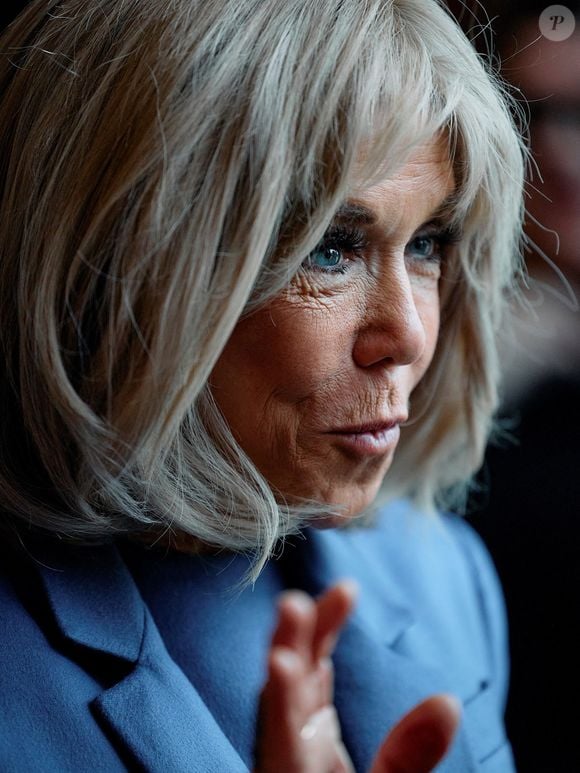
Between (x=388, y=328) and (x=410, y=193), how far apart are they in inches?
5.3

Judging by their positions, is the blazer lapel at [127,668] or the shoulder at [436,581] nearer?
the blazer lapel at [127,668]

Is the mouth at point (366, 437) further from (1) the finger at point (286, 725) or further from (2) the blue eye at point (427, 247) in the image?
(1) the finger at point (286, 725)

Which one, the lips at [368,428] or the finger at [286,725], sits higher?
the lips at [368,428]

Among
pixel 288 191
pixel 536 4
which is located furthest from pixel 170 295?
pixel 536 4

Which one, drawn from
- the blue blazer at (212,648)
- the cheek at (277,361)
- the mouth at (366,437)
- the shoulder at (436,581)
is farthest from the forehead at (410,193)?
the shoulder at (436,581)

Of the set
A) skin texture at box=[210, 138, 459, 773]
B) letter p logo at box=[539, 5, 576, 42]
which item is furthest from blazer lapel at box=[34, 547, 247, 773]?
letter p logo at box=[539, 5, 576, 42]

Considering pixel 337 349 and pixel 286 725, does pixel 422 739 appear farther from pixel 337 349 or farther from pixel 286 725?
pixel 337 349

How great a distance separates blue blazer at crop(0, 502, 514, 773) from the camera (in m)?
0.80

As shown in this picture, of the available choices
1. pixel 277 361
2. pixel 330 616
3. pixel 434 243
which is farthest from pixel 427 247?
pixel 330 616

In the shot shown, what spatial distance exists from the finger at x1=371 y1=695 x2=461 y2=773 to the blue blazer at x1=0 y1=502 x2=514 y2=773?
22 cm

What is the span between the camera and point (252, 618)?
101 cm

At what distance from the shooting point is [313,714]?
63cm

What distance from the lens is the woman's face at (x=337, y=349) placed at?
840mm

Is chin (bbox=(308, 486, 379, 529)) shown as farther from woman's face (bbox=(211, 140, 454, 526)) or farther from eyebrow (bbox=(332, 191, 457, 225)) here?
eyebrow (bbox=(332, 191, 457, 225))
